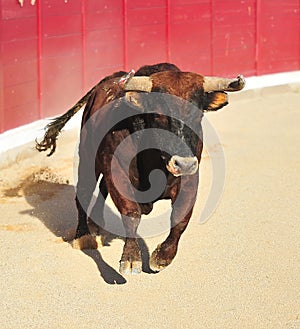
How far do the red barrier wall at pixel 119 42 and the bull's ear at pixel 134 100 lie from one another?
3239 millimetres

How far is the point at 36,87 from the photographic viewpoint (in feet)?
27.5

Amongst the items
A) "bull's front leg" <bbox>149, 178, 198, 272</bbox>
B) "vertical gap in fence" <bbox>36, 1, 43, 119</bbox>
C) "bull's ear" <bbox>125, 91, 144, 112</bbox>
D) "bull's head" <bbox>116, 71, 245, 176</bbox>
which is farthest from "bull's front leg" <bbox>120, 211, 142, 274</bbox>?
"vertical gap in fence" <bbox>36, 1, 43, 119</bbox>

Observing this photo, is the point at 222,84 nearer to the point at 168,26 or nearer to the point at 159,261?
the point at 159,261

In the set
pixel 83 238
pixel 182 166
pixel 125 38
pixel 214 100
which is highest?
pixel 214 100

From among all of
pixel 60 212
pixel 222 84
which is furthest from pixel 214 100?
pixel 60 212

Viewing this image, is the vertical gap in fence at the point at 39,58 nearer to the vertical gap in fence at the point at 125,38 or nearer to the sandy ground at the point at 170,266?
the sandy ground at the point at 170,266

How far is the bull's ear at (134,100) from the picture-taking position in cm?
459

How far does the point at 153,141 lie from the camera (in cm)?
457

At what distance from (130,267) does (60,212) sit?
1.68m

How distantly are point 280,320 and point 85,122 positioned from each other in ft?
5.42

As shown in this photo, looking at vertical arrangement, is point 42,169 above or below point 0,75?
below

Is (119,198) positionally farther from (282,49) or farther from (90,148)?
(282,49)

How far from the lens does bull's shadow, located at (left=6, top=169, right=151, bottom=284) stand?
5.01 meters

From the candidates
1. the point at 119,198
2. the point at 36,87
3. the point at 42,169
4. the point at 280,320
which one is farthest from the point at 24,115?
the point at 280,320
